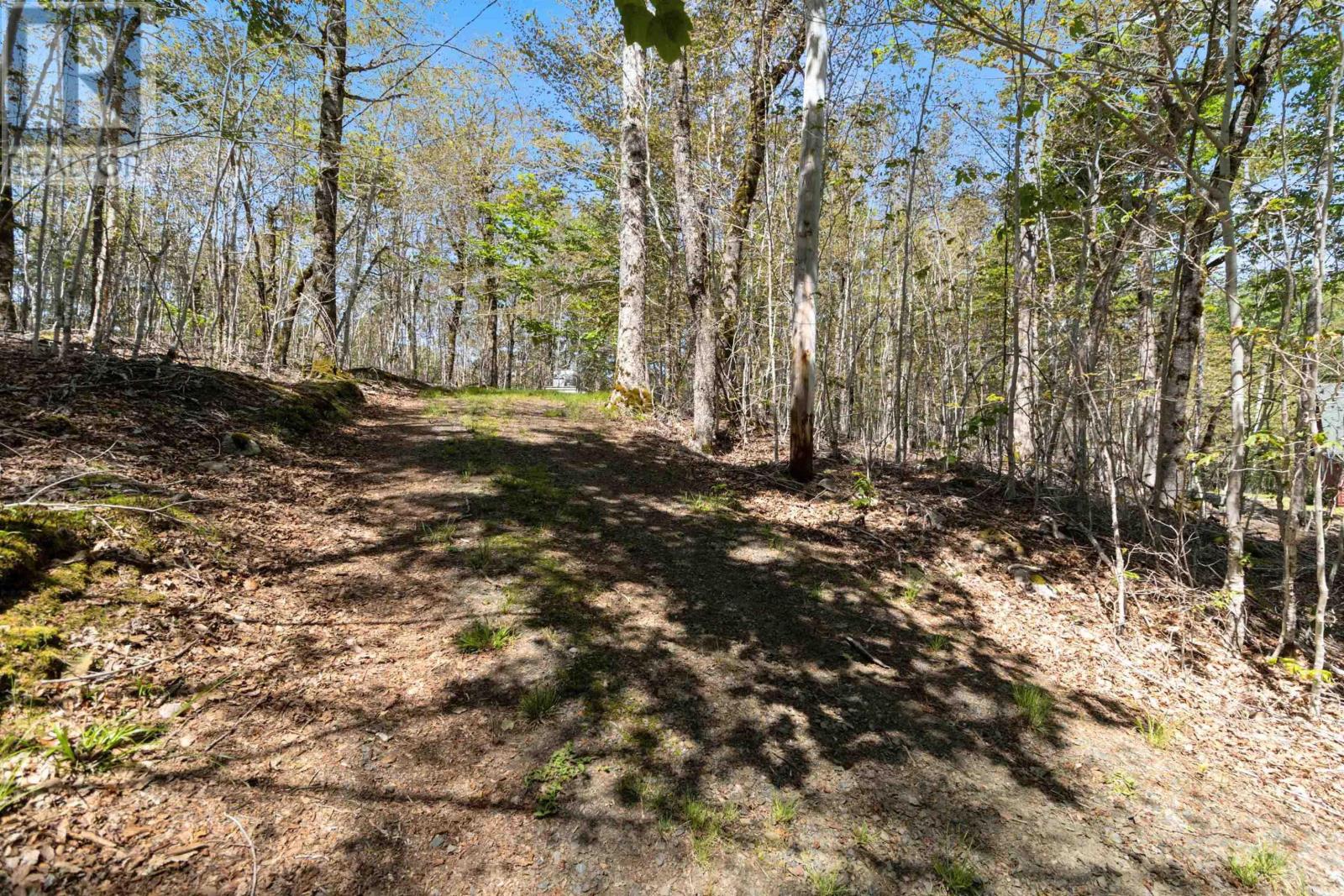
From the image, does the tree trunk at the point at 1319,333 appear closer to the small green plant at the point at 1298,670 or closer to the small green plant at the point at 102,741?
the small green plant at the point at 1298,670

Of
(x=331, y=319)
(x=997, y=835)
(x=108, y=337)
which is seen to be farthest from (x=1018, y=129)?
(x=331, y=319)

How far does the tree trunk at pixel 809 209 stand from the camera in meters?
5.35

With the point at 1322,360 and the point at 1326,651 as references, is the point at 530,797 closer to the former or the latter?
the point at 1322,360

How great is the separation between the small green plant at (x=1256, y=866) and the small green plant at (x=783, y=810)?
1.90 m

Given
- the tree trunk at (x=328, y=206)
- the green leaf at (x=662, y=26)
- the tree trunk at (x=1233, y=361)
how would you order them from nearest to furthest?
the green leaf at (x=662, y=26) → the tree trunk at (x=1233, y=361) → the tree trunk at (x=328, y=206)

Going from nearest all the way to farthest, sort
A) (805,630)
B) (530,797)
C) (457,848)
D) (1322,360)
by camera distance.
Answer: (457,848), (530,797), (1322,360), (805,630)

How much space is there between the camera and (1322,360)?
3.29 meters

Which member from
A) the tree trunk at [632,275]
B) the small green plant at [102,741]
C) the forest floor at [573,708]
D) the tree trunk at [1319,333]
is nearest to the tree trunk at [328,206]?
the forest floor at [573,708]

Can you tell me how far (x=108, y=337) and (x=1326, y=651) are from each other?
9.90 metres

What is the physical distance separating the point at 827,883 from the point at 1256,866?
2015 millimetres

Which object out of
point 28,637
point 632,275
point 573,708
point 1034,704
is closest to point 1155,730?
point 1034,704

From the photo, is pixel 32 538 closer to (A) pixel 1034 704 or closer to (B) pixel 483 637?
(B) pixel 483 637

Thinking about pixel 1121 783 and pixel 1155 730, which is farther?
pixel 1155 730

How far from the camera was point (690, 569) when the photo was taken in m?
4.18
